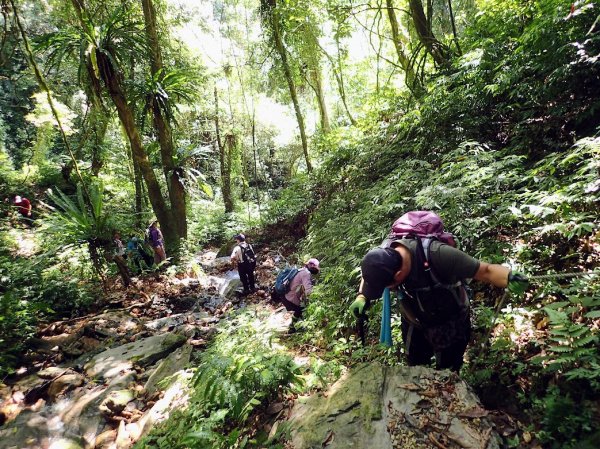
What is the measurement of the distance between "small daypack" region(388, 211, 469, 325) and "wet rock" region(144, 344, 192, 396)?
3.72m

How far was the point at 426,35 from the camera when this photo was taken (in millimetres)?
7965

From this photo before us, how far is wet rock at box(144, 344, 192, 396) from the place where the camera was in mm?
4734

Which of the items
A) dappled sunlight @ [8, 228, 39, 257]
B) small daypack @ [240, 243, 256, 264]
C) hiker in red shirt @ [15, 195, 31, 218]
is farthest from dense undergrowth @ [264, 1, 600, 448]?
hiker in red shirt @ [15, 195, 31, 218]

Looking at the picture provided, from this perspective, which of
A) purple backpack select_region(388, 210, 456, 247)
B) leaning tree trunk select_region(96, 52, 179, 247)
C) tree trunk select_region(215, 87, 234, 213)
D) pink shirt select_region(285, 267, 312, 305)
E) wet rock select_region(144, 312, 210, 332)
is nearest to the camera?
purple backpack select_region(388, 210, 456, 247)

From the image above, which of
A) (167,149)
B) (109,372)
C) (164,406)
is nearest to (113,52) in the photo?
(167,149)

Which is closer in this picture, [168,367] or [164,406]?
[164,406]

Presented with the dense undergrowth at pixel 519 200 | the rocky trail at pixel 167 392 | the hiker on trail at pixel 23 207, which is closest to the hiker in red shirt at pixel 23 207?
the hiker on trail at pixel 23 207

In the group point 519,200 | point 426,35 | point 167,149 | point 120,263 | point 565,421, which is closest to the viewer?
point 565,421

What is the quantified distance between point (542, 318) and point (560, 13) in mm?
4200

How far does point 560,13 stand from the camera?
4586mm

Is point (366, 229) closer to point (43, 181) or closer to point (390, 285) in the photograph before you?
point (390, 285)

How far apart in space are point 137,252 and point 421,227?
9182mm

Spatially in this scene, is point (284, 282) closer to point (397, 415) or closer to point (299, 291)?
point (299, 291)

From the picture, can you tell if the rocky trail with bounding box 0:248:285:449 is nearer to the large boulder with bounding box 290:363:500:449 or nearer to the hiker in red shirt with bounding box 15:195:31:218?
the large boulder with bounding box 290:363:500:449
